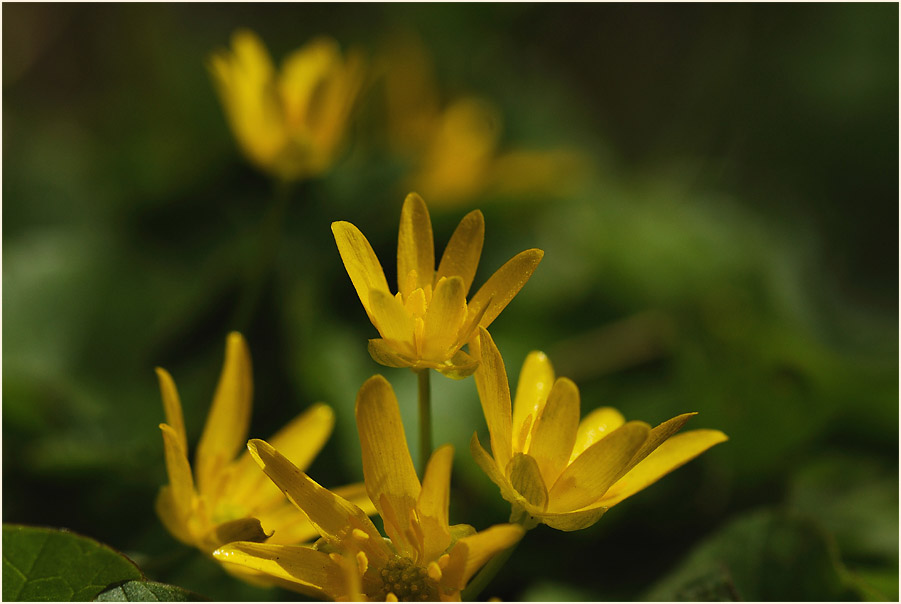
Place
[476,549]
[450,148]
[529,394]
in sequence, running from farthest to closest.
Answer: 1. [450,148]
2. [529,394]
3. [476,549]

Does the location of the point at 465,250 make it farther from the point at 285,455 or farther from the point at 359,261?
the point at 285,455

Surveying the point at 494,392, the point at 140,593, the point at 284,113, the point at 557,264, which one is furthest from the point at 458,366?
the point at 557,264

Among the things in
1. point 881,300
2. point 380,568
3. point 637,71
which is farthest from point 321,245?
point 637,71

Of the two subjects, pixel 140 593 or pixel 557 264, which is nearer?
pixel 140 593

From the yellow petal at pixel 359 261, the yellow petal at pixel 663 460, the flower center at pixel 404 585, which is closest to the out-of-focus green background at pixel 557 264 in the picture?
the yellow petal at pixel 663 460

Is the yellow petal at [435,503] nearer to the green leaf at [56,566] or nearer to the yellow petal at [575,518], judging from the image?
the yellow petal at [575,518]

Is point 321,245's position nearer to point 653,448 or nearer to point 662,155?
point 653,448
